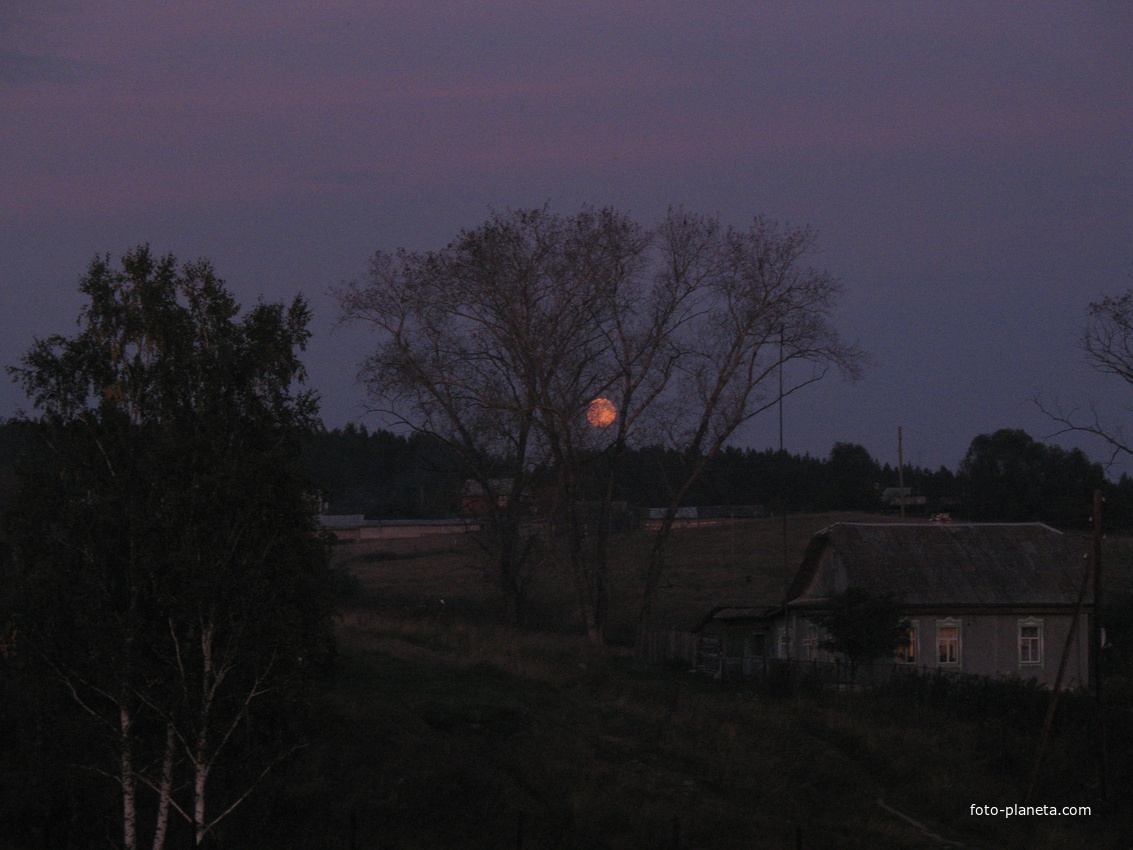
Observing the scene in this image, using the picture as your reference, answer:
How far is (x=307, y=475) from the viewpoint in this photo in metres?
12.4

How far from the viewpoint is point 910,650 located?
31406mm

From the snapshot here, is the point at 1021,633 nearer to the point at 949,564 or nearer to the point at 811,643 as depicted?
the point at 949,564

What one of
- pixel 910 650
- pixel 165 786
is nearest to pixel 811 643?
pixel 910 650

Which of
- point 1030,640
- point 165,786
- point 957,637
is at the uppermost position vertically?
point 165,786

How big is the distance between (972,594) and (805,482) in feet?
244

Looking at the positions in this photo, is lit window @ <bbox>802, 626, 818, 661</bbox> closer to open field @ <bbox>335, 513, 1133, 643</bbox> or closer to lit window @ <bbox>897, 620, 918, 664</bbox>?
open field @ <bbox>335, 513, 1133, 643</bbox>

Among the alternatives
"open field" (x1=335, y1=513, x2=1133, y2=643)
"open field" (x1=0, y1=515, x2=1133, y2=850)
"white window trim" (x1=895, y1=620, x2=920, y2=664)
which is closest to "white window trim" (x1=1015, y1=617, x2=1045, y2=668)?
"white window trim" (x1=895, y1=620, x2=920, y2=664)

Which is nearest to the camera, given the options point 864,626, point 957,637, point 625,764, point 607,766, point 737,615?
point 607,766

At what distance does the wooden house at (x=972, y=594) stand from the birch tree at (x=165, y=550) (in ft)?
72.3

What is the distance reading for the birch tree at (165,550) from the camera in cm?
1155

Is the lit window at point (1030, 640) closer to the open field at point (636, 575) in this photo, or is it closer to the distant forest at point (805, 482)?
the open field at point (636, 575)

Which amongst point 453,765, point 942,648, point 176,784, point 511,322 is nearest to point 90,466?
point 176,784

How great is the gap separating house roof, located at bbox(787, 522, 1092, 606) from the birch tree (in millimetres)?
22547

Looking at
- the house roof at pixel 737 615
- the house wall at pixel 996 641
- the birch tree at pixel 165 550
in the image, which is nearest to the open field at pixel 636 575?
the house roof at pixel 737 615
